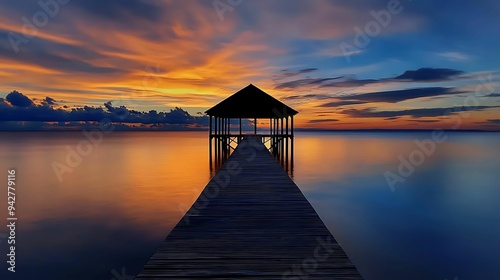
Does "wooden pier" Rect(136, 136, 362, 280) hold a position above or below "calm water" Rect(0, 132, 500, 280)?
Result: above

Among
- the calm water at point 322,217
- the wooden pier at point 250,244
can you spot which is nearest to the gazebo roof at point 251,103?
the calm water at point 322,217

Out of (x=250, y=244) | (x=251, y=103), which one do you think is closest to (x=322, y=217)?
(x=250, y=244)

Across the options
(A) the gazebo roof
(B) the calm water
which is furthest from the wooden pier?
(A) the gazebo roof

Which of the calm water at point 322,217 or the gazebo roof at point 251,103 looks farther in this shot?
the gazebo roof at point 251,103

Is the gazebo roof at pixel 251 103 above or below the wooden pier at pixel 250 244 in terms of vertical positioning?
above

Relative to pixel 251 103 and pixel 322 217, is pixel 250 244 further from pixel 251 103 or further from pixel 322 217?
pixel 251 103

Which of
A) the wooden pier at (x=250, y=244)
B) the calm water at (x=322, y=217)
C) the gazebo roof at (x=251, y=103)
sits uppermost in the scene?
the gazebo roof at (x=251, y=103)

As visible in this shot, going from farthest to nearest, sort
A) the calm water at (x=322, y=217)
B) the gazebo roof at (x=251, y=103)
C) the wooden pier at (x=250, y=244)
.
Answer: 1. the gazebo roof at (x=251, y=103)
2. the calm water at (x=322, y=217)
3. the wooden pier at (x=250, y=244)

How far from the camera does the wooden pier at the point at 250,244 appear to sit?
123 inches

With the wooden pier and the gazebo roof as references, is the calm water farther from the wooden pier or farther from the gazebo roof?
the gazebo roof

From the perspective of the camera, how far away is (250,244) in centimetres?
383

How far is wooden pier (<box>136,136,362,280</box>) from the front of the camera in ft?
10.3

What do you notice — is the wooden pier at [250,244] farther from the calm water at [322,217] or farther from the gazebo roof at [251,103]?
the gazebo roof at [251,103]

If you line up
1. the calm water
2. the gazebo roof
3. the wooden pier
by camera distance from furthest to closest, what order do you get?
1. the gazebo roof
2. the calm water
3. the wooden pier
